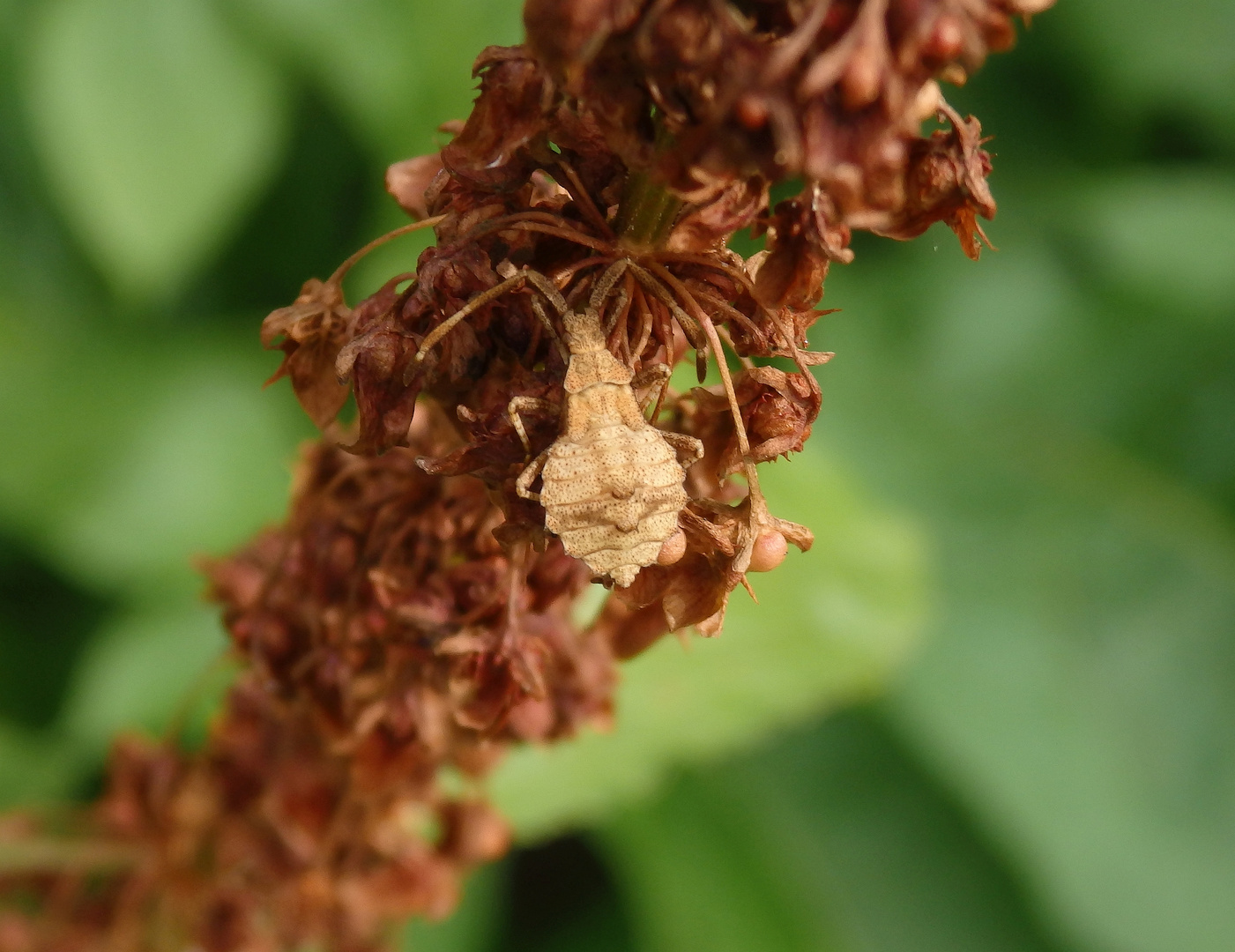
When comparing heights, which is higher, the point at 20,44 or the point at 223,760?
the point at 20,44

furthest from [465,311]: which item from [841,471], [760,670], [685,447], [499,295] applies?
[841,471]

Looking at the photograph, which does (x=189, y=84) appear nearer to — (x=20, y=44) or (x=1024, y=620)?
(x=20, y=44)

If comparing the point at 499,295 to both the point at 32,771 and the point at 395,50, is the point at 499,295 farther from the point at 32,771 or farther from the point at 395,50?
the point at 32,771

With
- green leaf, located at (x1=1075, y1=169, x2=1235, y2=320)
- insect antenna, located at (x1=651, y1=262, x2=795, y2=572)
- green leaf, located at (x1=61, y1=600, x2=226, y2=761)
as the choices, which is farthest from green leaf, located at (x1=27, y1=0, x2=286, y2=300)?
green leaf, located at (x1=1075, y1=169, x2=1235, y2=320)

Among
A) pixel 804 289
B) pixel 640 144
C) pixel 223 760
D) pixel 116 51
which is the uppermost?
pixel 640 144

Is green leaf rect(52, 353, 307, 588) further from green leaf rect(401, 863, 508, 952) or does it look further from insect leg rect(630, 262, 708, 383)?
insect leg rect(630, 262, 708, 383)

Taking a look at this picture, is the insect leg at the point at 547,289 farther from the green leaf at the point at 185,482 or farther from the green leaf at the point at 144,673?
the green leaf at the point at 185,482

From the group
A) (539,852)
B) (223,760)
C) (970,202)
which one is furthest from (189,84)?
(970,202)
